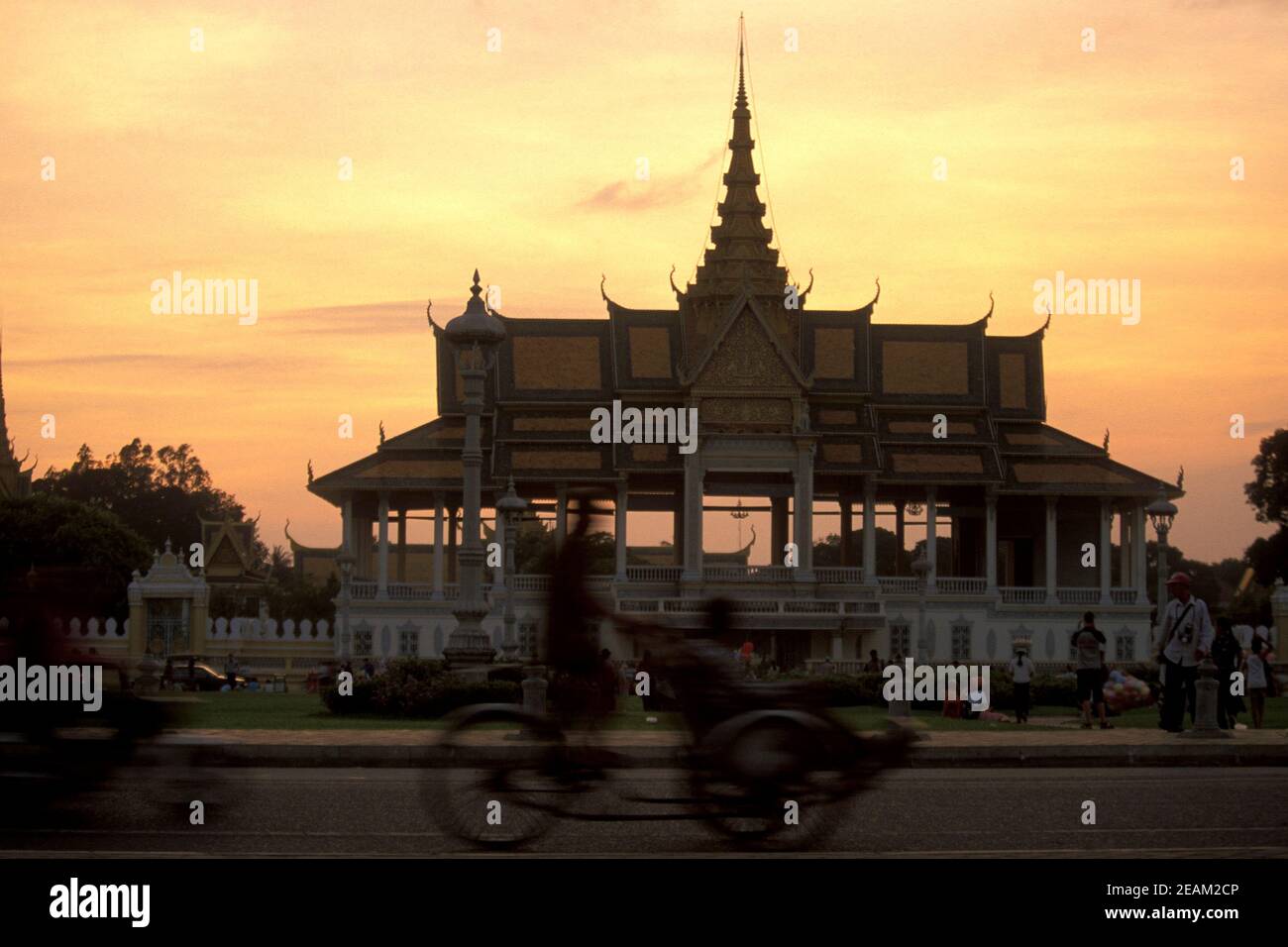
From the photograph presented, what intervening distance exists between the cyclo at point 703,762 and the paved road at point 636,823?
156 millimetres

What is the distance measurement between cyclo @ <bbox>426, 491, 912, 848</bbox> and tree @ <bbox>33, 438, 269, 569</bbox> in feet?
250

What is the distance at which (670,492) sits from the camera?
186ft

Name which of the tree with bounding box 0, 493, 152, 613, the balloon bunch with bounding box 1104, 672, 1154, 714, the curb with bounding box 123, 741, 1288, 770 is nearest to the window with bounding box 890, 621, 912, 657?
the tree with bounding box 0, 493, 152, 613

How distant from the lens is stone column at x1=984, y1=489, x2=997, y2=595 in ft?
179

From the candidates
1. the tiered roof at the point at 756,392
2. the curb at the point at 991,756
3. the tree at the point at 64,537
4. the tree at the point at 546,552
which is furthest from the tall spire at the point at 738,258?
the curb at the point at 991,756

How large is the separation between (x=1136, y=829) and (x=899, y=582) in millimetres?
43766

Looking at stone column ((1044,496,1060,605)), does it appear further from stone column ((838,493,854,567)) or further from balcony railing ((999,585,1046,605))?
stone column ((838,493,854,567))

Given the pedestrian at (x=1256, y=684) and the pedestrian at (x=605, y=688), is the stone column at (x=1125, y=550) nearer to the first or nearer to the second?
the pedestrian at (x=1256, y=684)

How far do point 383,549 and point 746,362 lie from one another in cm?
1175

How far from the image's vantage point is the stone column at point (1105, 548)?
54781 mm

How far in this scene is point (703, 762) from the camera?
8461 mm

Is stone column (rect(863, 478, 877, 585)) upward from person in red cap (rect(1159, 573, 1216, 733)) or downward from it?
upward
